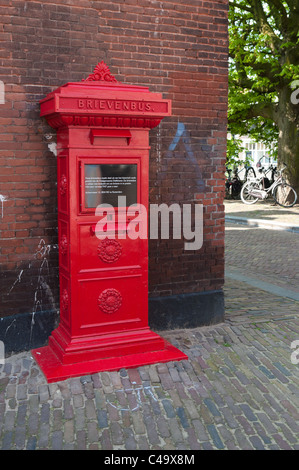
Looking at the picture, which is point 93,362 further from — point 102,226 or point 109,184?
point 109,184

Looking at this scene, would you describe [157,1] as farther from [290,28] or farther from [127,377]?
[290,28]

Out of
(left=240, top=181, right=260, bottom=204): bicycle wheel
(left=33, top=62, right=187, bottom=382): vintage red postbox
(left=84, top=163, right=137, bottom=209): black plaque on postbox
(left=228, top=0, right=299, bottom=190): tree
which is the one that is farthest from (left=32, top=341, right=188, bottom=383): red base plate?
(left=240, top=181, right=260, bottom=204): bicycle wheel

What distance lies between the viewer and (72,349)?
13.9 feet

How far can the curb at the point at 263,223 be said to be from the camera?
1316 cm

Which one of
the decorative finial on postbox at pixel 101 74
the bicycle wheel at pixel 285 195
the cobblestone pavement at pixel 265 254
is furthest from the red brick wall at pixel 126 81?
the bicycle wheel at pixel 285 195

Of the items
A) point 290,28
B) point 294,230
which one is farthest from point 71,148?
point 290,28

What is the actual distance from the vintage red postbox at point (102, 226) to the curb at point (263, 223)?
9336mm

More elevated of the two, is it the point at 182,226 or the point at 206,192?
the point at 206,192

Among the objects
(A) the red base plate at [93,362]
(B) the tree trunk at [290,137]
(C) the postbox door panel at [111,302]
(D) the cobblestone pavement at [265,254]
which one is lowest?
(A) the red base plate at [93,362]

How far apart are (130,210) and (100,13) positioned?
194 centimetres

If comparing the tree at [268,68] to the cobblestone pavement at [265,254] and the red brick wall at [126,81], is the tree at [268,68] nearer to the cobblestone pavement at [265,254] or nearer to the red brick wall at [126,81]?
the cobblestone pavement at [265,254]

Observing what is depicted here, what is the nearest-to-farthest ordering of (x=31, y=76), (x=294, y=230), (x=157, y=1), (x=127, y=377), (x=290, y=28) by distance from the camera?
(x=127, y=377), (x=31, y=76), (x=157, y=1), (x=294, y=230), (x=290, y=28)

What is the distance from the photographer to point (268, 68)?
54.6 feet

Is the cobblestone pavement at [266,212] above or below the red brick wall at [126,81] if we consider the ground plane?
below
